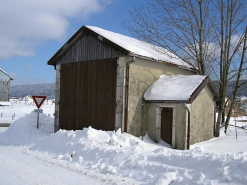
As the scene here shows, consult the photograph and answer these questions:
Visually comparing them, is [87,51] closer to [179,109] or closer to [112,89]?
[112,89]

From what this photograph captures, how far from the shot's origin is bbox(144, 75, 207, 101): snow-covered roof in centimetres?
1083

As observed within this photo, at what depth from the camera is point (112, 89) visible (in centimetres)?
1097

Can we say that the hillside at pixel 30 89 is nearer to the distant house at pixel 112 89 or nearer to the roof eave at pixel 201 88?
the distant house at pixel 112 89

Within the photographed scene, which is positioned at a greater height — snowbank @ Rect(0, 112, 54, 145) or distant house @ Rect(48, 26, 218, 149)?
distant house @ Rect(48, 26, 218, 149)

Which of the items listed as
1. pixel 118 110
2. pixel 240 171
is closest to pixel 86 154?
pixel 118 110

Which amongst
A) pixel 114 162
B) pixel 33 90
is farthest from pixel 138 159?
pixel 33 90

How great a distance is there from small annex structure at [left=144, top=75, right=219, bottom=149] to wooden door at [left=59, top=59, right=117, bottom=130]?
1.92m

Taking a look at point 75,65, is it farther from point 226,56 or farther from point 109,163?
point 226,56

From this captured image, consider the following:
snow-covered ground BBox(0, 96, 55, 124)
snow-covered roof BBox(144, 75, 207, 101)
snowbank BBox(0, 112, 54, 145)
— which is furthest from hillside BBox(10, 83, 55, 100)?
snow-covered roof BBox(144, 75, 207, 101)

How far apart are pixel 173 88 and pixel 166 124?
5.75 ft

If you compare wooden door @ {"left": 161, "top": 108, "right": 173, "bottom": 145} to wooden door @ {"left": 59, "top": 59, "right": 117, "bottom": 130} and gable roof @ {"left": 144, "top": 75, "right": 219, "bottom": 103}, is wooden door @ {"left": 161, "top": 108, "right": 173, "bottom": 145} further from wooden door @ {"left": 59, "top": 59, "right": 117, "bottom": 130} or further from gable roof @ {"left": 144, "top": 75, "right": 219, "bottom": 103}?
wooden door @ {"left": 59, "top": 59, "right": 117, "bottom": 130}

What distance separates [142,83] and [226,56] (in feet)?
22.4

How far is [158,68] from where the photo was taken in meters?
12.5

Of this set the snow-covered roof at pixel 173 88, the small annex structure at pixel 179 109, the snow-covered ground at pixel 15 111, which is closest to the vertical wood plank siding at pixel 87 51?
the snow-covered roof at pixel 173 88
